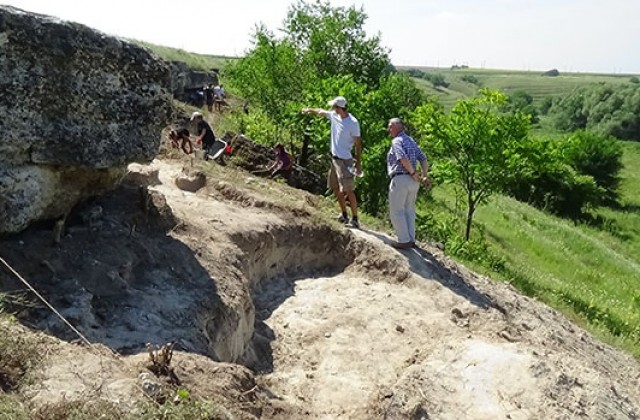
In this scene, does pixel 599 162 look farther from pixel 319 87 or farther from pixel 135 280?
pixel 135 280

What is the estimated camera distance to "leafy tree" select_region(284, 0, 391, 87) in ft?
98.1

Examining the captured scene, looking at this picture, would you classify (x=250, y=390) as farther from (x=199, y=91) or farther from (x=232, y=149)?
(x=199, y=91)

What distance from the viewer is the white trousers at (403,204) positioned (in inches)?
387

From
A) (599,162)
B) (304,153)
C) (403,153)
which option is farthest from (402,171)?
(599,162)

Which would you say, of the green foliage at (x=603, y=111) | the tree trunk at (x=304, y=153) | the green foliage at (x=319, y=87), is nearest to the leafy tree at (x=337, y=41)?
the green foliage at (x=319, y=87)

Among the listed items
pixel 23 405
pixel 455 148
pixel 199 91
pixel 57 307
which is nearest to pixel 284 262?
pixel 57 307

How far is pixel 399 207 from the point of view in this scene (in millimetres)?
9969

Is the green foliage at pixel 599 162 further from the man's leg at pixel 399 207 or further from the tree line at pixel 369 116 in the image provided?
the man's leg at pixel 399 207

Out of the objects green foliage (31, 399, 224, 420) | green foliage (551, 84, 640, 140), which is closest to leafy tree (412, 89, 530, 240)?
green foliage (31, 399, 224, 420)

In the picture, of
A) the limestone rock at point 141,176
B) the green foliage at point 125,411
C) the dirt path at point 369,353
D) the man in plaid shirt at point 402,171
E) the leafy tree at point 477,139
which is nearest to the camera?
the green foliage at point 125,411

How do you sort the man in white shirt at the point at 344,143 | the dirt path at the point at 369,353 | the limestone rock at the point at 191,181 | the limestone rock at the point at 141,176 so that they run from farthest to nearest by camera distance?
the limestone rock at the point at 191,181, the man in white shirt at the point at 344,143, the limestone rock at the point at 141,176, the dirt path at the point at 369,353

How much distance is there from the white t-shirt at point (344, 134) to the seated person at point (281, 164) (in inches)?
201

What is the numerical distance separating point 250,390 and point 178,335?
90 cm

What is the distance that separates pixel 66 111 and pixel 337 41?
81.1 feet
